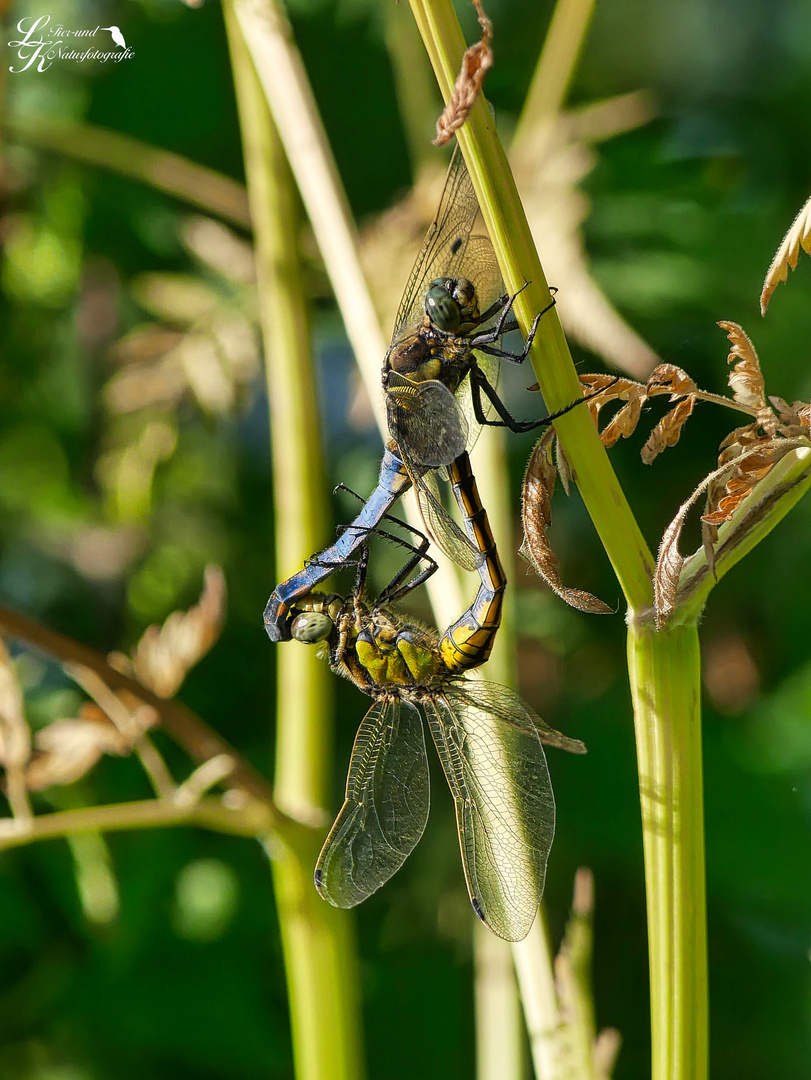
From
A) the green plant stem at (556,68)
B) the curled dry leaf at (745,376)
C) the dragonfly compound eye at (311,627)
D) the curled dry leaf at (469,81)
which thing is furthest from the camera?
the green plant stem at (556,68)

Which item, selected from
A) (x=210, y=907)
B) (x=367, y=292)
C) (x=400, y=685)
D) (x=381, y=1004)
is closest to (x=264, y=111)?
(x=367, y=292)

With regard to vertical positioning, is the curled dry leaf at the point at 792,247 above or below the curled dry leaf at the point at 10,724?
above

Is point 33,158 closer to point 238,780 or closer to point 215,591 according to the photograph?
point 215,591

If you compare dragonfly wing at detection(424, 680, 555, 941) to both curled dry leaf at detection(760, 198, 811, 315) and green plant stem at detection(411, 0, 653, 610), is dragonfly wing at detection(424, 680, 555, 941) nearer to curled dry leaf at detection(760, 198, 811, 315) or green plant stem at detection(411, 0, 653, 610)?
green plant stem at detection(411, 0, 653, 610)

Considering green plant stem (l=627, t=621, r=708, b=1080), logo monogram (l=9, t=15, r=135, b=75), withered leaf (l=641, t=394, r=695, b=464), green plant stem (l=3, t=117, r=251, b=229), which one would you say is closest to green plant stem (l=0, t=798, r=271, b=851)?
green plant stem (l=627, t=621, r=708, b=1080)

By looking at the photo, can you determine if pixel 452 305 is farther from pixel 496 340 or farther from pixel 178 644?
pixel 178 644

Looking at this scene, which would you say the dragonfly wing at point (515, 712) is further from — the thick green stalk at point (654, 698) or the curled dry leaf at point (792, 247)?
the curled dry leaf at point (792, 247)

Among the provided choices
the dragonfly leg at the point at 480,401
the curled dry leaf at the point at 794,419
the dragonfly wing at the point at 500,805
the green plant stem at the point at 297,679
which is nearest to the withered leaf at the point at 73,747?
the green plant stem at the point at 297,679
